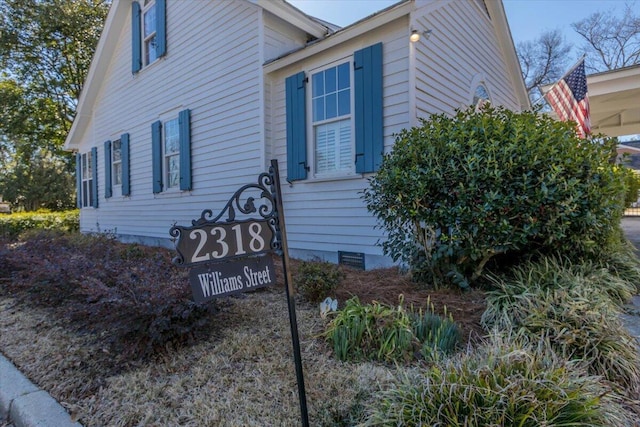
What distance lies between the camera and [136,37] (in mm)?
9016

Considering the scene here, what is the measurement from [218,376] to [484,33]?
8139 millimetres

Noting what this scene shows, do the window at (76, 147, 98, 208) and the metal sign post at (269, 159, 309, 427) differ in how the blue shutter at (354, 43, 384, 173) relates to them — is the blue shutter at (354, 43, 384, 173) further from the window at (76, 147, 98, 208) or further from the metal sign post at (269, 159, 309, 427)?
the window at (76, 147, 98, 208)

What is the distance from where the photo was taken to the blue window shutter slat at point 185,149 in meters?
7.50

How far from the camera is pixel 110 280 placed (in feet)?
11.4

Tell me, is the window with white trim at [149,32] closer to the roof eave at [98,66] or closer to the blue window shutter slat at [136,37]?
the blue window shutter slat at [136,37]

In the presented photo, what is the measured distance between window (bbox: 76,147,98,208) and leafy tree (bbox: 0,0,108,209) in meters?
6.15

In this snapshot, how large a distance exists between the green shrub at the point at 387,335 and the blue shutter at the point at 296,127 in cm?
346

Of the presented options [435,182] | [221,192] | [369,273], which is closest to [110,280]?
[369,273]

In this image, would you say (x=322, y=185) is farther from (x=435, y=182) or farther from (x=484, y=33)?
(x=484, y=33)

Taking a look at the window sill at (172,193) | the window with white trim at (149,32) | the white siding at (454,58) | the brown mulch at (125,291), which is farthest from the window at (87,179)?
the white siding at (454,58)

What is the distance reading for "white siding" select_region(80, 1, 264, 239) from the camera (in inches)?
252

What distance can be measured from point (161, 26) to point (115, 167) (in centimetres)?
420

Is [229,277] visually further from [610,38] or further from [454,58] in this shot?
[610,38]

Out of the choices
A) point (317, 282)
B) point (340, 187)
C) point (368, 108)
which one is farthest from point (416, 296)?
point (368, 108)
